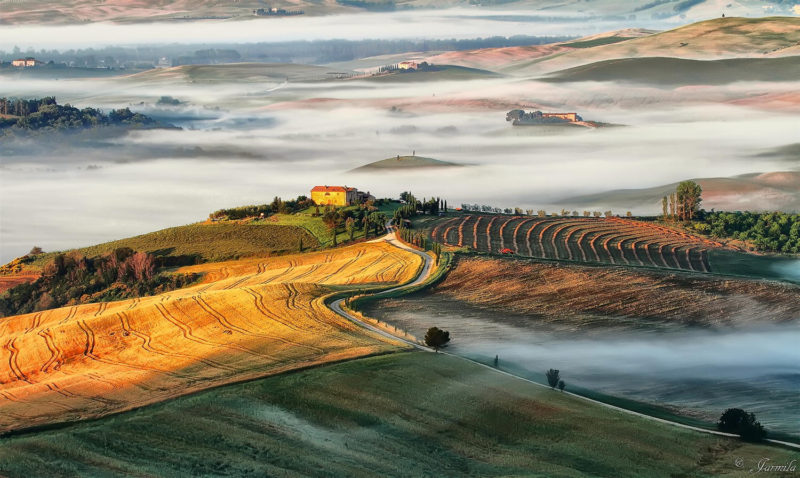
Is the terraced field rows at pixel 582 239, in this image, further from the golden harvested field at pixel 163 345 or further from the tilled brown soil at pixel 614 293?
the golden harvested field at pixel 163 345

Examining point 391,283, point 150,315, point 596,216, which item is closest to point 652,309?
point 391,283

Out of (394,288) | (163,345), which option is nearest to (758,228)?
(394,288)

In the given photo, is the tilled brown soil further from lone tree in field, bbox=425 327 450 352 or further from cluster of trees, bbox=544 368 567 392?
cluster of trees, bbox=544 368 567 392

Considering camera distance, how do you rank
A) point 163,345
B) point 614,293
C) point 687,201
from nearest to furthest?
point 163,345 → point 614,293 → point 687,201

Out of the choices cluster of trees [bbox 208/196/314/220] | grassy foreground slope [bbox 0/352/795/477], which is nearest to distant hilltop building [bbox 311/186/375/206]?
cluster of trees [bbox 208/196/314/220]

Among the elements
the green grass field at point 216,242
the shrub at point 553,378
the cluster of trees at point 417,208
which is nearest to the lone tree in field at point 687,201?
the cluster of trees at point 417,208

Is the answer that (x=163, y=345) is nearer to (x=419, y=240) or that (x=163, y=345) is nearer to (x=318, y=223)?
(x=419, y=240)

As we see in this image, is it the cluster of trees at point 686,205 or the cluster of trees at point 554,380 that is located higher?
the cluster of trees at point 686,205

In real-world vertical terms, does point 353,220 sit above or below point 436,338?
above
